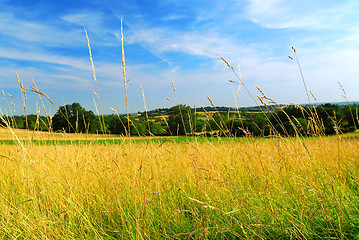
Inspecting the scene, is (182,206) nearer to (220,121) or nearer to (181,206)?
(181,206)

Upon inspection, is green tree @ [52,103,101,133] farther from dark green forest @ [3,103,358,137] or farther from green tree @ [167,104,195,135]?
green tree @ [167,104,195,135]

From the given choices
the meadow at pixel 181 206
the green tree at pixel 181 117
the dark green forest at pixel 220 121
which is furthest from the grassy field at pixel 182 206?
the green tree at pixel 181 117

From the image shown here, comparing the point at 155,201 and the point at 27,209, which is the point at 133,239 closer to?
the point at 155,201

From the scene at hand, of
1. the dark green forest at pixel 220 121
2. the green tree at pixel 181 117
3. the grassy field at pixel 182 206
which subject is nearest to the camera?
the grassy field at pixel 182 206

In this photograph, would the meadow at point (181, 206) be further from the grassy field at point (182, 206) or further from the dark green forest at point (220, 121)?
the dark green forest at point (220, 121)

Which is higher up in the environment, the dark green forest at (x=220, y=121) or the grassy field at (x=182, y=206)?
the dark green forest at (x=220, y=121)

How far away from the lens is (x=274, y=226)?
1663 millimetres

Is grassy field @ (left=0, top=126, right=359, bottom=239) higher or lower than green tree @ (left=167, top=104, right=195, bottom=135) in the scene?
lower

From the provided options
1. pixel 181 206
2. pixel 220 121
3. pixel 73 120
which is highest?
pixel 73 120

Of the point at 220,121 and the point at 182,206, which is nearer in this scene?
the point at 182,206

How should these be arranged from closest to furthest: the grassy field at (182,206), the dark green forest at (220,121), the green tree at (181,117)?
the grassy field at (182,206)
the dark green forest at (220,121)
the green tree at (181,117)

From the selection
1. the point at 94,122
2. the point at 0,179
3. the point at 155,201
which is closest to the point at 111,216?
the point at 155,201

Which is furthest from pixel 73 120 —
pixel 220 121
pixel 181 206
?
pixel 181 206

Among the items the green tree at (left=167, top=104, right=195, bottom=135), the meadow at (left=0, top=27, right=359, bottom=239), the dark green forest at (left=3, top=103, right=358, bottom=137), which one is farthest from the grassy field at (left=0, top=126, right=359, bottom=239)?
the green tree at (left=167, top=104, right=195, bottom=135)
